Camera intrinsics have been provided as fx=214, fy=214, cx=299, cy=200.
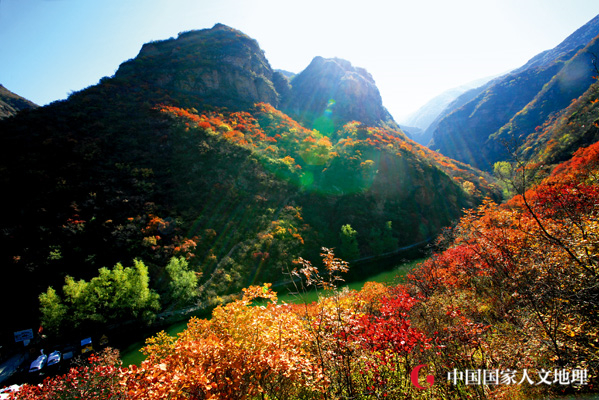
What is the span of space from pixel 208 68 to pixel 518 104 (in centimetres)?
13107

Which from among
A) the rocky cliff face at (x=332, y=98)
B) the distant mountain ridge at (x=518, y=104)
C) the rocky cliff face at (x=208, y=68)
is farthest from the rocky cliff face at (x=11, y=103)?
the distant mountain ridge at (x=518, y=104)

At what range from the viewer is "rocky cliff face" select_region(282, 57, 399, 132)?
83.6 meters

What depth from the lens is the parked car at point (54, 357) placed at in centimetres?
1484

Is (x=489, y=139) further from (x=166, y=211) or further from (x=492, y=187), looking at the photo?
(x=166, y=211)

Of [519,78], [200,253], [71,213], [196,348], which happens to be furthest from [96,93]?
[519,78]

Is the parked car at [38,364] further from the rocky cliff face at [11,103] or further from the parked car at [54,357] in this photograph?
the rocky cliff face at [11,103]

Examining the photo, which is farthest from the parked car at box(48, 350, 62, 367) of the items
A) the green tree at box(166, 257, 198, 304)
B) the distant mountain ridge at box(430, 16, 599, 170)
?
the distant mountain ridge at box(430, 16, 599, 170)

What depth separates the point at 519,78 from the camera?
104375 millimetres

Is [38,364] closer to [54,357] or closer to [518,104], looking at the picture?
[54,357]

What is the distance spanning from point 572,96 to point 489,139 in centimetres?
2867

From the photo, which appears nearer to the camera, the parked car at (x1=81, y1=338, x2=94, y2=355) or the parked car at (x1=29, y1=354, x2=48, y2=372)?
the parked car at (x1=29, y1=354, x2=48, y2=372)

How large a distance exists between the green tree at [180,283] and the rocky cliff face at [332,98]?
67.5 m

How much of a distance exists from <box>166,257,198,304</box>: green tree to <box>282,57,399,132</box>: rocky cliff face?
67.5 metres

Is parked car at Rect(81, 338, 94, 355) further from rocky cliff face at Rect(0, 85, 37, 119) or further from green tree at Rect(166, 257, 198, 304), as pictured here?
rocky cliff face at Rect(0, 85, 37, 119)
